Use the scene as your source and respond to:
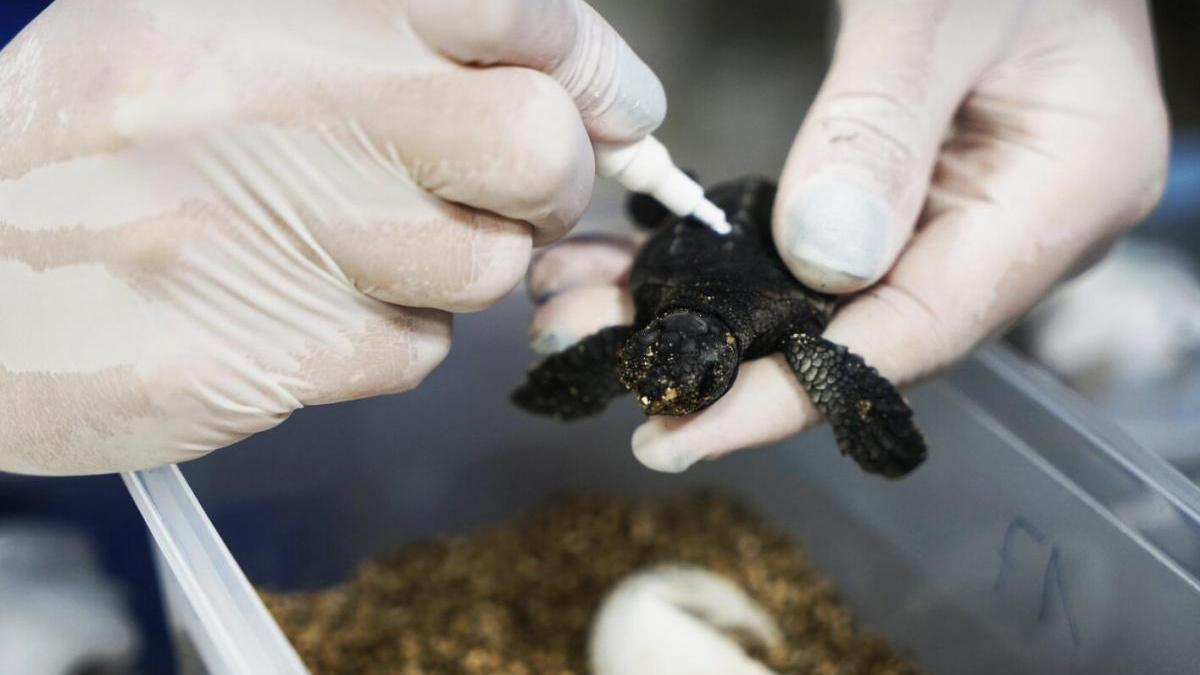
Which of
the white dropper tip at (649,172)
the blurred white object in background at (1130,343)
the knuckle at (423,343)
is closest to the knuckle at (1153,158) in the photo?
the blurred white object in background at (1130,343)

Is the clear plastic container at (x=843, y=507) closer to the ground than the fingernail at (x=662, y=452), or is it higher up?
closer to the ground

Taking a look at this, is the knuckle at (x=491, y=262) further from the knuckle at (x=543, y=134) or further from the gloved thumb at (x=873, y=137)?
the gloved thumb at (x=873, y=137)

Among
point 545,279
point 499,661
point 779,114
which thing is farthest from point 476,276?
point 779,114

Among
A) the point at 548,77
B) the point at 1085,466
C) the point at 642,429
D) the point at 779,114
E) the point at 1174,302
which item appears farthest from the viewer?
the point at 779,114

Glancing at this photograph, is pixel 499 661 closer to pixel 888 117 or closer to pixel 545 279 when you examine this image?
pixel 545 279

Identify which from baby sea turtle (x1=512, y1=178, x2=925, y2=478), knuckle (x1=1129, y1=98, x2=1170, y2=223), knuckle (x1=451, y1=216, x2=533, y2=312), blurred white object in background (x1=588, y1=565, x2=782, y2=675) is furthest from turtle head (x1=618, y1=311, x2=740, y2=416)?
knuckle (x1=1129, y1=98, x2=1170, y2=223)

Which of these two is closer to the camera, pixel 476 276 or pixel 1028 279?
pixel 476 276

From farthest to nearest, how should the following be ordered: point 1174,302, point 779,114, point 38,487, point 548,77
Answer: point 779,114
point 1174,302
point 38,487
point 548,77
